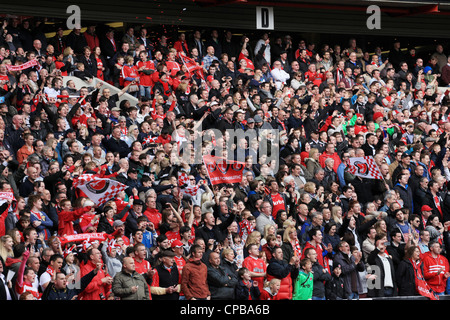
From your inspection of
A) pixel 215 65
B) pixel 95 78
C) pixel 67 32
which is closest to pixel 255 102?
pixel 215 65

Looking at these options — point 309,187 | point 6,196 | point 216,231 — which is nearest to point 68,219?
point 6,196

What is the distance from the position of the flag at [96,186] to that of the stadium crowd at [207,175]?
10 cm

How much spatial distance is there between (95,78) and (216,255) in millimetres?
6861

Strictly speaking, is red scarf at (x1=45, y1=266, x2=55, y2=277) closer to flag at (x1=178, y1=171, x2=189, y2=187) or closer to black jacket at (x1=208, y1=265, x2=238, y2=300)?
black jacket at (x1=208, y1=265, x2=238, y2=300)

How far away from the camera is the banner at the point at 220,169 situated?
14430mm

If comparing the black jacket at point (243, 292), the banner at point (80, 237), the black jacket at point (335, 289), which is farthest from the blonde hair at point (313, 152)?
the banner at point (80, 237)

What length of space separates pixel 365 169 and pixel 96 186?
5.45 m

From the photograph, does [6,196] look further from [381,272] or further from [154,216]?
[381,272]

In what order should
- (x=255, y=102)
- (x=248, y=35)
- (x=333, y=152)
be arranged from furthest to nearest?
1. (x=248, y=35)
2. (x=255, y=102)
3. (x=333, y=152)

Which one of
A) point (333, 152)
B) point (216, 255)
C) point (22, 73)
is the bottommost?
point (216, 255)

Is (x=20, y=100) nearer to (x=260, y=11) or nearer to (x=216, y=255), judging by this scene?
(x=216, y=255)

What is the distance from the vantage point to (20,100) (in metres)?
15.5

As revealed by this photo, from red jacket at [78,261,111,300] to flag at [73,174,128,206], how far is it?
1744 millimetres

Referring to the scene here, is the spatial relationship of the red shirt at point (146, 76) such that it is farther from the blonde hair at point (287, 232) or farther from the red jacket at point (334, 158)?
the blonde hair at point (287, 232)
